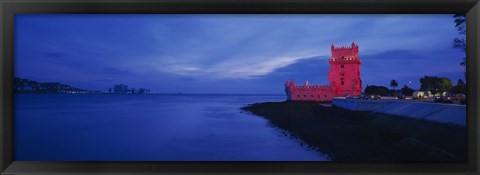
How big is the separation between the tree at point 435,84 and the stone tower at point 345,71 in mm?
548

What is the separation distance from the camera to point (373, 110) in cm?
343

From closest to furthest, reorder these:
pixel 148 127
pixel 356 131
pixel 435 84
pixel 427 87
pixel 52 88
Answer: pixel 52 88
pixel 435 84
pixel 427 87
pixel 148 127
pixel 356 131

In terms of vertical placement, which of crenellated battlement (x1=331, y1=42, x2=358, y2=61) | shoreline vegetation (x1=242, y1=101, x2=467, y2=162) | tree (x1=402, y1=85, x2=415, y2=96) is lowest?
shoreline vegetation (x1=242, y1=101, x2=467, y2=162)

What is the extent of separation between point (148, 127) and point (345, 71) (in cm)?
204

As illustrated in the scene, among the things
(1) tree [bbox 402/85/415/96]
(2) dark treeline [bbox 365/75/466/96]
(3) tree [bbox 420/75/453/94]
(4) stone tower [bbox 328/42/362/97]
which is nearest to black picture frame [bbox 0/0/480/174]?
(2) dark treeline [bbox 365/75/466/96]

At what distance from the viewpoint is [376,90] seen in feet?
9.69

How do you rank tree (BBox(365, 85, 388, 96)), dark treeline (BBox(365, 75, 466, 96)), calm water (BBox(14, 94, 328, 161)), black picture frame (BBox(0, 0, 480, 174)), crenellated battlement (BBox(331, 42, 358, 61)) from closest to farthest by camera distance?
1. black picture frame (BBox(0, 0, 480, 174))
2. calm water (BBox(14, 94, 328, 161))
3. dark treeline (BBox(365, 75, 466, 96))
4. crenellated battlement (BBox(331, 42, 358, 61))
5. tree (BBox(365, 85, 388, 96))

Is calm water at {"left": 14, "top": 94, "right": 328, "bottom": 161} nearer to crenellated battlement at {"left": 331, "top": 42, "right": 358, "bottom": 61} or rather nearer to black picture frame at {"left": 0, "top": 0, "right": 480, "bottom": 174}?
black picture frame at {"left": 0, "top": 0, "right": 480, "bottom": 174}

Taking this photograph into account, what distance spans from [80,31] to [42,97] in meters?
0.72

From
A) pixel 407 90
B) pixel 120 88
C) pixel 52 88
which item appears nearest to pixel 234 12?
pixel 120 88

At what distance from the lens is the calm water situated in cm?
212

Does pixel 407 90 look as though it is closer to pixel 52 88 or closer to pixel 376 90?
pixel 376 90

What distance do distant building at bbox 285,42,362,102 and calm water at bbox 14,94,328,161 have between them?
0.30m

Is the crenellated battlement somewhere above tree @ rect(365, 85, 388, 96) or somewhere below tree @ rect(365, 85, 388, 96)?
above
